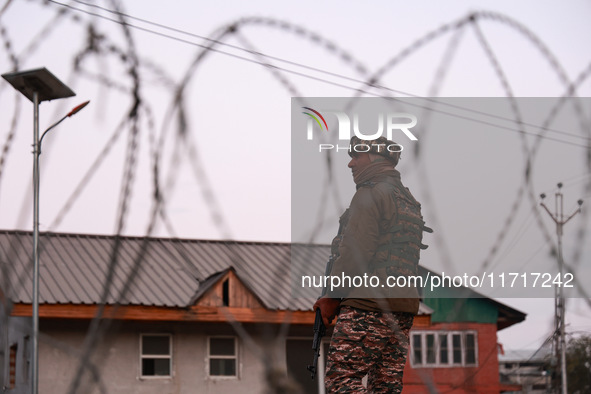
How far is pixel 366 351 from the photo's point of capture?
3.80 metres

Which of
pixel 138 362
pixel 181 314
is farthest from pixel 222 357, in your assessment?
pixel 181 314

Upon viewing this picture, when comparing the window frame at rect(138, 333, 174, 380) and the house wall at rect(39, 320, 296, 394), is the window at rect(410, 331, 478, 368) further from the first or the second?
the window frame at rect(138, 333, 174, 380)

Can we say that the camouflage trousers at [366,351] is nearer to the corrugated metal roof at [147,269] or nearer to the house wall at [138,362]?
the corrugated metal roof at [147,269]

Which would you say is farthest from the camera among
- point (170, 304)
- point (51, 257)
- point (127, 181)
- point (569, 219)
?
point (51, 257)

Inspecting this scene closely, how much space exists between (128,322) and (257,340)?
2696mm

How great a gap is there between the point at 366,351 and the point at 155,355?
14.1 m

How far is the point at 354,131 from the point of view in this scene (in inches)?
189

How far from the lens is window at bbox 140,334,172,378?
17.3m

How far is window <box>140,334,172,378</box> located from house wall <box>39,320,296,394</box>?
0.10 meters

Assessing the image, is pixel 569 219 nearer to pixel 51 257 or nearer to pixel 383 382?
pixel 383 382

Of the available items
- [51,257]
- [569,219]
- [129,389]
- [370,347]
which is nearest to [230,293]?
[129,389]

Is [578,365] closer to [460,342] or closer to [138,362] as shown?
[460,342]

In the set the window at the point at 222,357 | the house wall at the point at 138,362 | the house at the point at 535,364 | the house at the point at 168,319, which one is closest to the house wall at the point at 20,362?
the house at the point at 168,319

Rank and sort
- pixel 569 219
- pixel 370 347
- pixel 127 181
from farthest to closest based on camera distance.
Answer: pixel 569 219
pixel 127 181
pixel 370 347
